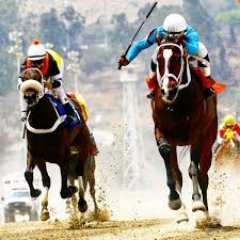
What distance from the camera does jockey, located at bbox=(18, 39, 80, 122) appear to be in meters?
16.6

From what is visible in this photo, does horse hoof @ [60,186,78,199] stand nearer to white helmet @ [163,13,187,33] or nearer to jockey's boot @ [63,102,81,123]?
jockey's boot @ [63,102,81,123]

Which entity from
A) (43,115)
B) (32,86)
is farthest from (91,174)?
(32,86)

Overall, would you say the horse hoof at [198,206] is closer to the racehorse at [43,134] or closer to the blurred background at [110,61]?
the racehorse at [43,134]

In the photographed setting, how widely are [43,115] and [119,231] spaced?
6.61ft

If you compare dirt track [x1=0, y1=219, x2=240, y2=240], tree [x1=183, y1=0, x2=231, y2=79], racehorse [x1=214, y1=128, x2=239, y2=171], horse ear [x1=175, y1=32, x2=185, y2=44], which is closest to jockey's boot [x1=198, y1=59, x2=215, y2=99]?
horse ear [x1=175, y1=32, x2=185, y2=44]

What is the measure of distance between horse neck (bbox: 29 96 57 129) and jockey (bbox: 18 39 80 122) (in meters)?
0.18

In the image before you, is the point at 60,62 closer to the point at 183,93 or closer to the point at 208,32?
the point at 183,93

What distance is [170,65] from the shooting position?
1412cm

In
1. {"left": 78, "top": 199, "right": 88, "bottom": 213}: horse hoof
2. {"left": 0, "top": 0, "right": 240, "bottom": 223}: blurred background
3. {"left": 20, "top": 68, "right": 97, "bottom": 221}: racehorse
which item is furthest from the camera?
{"left": 0, "top": 0, "right": 240, "bottom": 223}: blurred background

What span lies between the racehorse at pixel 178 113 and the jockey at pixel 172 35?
20 centimetres

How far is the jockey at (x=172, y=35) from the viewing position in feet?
48.0

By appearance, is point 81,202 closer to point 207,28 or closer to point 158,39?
point 158,39

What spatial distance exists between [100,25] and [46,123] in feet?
471

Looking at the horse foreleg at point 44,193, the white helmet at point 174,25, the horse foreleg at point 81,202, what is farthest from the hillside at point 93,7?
the white helmet at point 174,25
